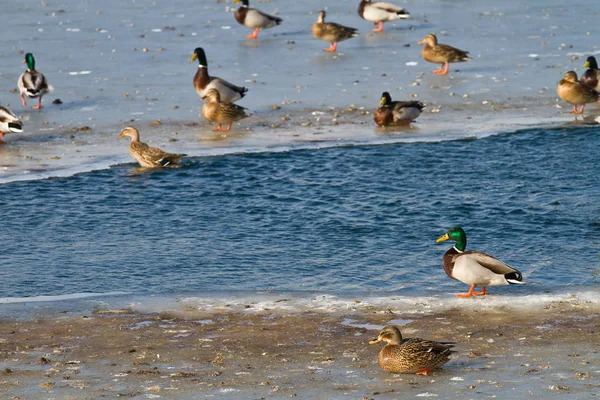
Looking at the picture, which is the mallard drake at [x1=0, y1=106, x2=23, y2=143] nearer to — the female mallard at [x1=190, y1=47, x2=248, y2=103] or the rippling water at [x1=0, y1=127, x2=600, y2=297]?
the rippling water at [x1=0, y1=127, x2=600, y2=297]

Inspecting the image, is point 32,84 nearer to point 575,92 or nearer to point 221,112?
point 221,112

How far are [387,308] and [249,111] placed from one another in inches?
378

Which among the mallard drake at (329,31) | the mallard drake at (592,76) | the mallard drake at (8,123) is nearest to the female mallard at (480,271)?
the mallard drake at (8,123)

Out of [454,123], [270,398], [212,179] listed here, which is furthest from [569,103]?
[270,398]

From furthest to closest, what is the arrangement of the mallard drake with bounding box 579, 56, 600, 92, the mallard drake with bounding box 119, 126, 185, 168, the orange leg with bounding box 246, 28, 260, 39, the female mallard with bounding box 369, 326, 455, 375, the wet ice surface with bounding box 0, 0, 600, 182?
the orange leg with bounding box 246, 28, 260, 39 < the mallard drake with bounding box 579, 56, 600, 92 < the wet ice surface with bounding box 0, 0, 600, 182 < the mallard drake with bounding box 119, 126, 185, 168 < the female mallard with bounding box 369, 326, 455, 375

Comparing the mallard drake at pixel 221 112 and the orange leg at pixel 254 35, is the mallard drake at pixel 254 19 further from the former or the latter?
the mallard drake at pixel 221 112

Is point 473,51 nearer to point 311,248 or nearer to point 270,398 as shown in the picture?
point 311,248

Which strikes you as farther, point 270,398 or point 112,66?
point 112,66

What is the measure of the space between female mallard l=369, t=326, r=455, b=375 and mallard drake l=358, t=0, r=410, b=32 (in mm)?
19099

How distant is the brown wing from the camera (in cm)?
1105

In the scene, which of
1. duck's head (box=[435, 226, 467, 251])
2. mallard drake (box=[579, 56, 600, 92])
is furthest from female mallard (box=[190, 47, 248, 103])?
duck's head (box=[435, 226, 467, 251])

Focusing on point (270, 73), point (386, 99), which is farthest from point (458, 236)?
point (270, 73)

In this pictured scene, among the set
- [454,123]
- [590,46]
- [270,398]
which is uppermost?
[590,46]

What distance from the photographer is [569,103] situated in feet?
64.4
